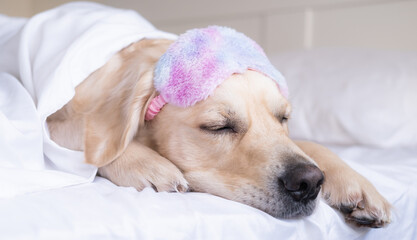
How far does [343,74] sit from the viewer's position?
208cm

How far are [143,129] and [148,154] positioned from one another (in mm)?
143

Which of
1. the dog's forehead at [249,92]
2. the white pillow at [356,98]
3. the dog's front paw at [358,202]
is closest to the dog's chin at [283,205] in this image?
the dog's front paw at [358,202]

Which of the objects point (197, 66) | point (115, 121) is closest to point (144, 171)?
point (115, 121)

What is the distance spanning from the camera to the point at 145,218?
2.72ft

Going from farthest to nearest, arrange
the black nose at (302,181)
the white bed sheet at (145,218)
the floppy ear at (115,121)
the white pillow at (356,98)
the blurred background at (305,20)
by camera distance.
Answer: the blurred background at (305,20), the white pillow at (356,98), the floppy ear at (115,121), the black nose at (302,181), the white bed sheet at (145,218)

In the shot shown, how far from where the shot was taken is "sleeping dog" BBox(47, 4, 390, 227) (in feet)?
3.39

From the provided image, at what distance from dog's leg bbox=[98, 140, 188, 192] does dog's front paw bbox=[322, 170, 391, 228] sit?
390 millimetres

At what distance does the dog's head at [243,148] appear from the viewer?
101cm

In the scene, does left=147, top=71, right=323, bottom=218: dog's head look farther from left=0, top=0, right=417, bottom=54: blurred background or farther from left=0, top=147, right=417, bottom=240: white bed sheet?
left=0, top=0, right=417, bottom=54: blurred background

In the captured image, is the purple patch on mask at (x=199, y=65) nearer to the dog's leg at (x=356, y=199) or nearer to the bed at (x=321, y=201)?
the bed at (x=321, y=201)

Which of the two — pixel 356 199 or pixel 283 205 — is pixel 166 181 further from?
pixel 356 199

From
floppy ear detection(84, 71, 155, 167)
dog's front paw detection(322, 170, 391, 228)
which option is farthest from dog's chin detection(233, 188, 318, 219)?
floppy ear detection(84, 71, 155, 167)

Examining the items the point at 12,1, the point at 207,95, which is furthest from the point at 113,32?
the point at 12,1

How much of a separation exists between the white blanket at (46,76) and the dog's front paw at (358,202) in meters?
0.63
